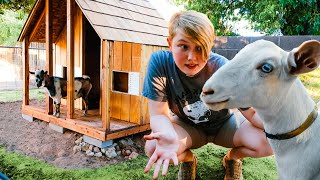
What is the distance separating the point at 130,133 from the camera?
16.0 ft

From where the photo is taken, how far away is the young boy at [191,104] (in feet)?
7.34

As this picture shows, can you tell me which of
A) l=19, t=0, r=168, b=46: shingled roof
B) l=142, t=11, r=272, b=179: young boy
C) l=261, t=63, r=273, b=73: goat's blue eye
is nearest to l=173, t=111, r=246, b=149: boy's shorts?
l=142, t=11, r=272, b=179: young boy

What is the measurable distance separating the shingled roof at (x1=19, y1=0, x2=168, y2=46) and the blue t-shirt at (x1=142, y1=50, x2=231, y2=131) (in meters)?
1.93

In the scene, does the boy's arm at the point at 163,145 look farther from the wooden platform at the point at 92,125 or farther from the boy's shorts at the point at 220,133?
the wooden platform at the point at 92,125

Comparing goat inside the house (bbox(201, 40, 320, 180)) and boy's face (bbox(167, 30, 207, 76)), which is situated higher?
boy's face (bbox(167, 30, 207, 76))

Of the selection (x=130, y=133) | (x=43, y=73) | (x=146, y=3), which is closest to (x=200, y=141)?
(x=130, y=133)

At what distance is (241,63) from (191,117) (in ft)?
4.01

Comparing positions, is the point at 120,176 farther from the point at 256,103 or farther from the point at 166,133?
the point at 256,103

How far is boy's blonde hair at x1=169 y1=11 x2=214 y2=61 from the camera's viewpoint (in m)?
2.18

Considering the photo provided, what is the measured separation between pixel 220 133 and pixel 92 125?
102 inches

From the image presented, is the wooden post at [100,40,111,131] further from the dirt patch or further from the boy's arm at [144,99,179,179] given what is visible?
the boy's arm at [144,99,179,179]

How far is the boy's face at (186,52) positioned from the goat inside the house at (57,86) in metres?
3.86

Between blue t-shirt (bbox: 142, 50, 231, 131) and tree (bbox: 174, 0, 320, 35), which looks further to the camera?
tree (bbox: 174, 0, 320, 35)

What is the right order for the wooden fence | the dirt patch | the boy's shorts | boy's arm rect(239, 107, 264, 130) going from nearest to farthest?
boy's arm rect(239, 107, 264, 130) → the boy's shorts → the dirt patch → the wooden fence
